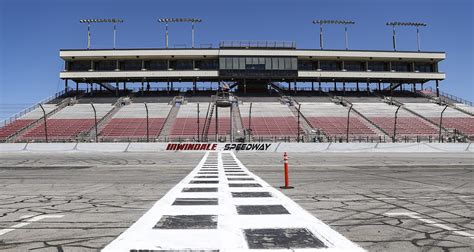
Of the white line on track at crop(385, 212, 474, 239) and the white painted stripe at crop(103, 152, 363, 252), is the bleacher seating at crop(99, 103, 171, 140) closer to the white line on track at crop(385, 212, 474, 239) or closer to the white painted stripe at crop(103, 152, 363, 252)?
the white painted stripe at crop(103, 152, 363, 252)

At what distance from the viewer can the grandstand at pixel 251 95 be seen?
5266cm

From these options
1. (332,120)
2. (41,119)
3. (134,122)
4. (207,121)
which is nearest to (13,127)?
(41,119)

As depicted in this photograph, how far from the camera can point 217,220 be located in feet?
19.6

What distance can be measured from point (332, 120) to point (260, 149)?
1940cm

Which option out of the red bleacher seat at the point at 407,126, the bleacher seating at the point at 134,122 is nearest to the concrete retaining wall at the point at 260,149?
the bleacher seating at the point at 134,122

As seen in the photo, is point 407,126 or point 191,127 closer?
point 191,127

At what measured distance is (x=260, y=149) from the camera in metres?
38.2

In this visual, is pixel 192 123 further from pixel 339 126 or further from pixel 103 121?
pixel 339 126

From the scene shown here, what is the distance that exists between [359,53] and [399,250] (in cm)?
6756

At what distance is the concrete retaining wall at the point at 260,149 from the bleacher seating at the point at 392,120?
1082cm

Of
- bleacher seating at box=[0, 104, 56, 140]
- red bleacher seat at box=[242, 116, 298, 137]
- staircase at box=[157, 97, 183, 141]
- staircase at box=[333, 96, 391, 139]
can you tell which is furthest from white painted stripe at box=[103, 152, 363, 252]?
bleacher seating at box=[0, 104, 56, 140]

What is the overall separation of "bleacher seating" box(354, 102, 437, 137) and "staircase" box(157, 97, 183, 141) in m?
27.8

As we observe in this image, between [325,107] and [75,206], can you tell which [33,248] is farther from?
[325,107]

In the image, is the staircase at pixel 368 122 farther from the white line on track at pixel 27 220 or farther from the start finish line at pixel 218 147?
the white line on track at pixel 27 220
